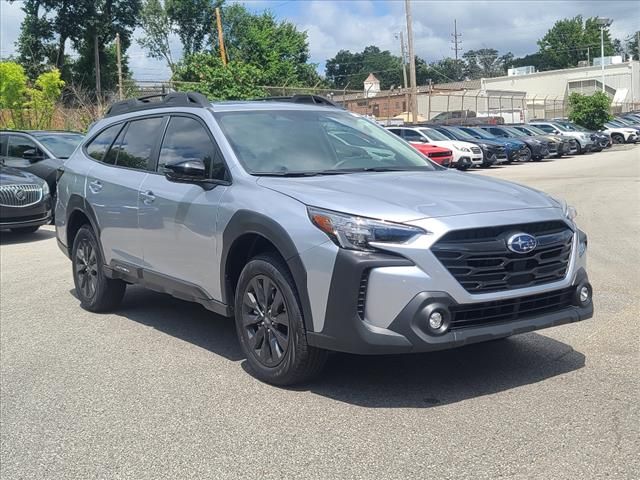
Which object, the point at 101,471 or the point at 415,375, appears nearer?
the point at 101,471

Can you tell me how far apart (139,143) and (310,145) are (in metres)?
1.83

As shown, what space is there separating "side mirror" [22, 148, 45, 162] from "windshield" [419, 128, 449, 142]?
16551 millimetres

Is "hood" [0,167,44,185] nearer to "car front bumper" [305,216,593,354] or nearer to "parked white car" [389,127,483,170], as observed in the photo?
"car front bumper" [305,216,593,354]

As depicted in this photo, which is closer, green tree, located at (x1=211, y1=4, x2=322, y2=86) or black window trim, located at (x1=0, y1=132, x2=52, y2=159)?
black window trim, located at (x1=0, y1=132, x2=52, y2=159)

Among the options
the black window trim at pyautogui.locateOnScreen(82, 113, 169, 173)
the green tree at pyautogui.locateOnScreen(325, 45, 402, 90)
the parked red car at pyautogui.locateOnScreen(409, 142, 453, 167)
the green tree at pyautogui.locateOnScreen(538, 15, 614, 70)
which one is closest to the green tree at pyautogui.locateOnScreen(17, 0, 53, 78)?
the parked red car at pyautogui.locateOnScreen(409, 142, 453, 167)

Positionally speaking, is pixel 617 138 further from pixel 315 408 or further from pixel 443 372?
pixel 315 408

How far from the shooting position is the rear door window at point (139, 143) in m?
6.39

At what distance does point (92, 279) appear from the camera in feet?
23.8

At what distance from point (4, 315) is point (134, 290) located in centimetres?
143

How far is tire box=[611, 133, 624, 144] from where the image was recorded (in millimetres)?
45853

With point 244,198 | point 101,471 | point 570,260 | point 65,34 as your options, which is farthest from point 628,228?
point 65,34

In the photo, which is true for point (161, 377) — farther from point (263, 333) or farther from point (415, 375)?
point (415, 375)

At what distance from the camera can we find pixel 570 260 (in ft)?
15.6

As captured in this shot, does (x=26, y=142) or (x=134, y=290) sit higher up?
(x=26, y=142)
